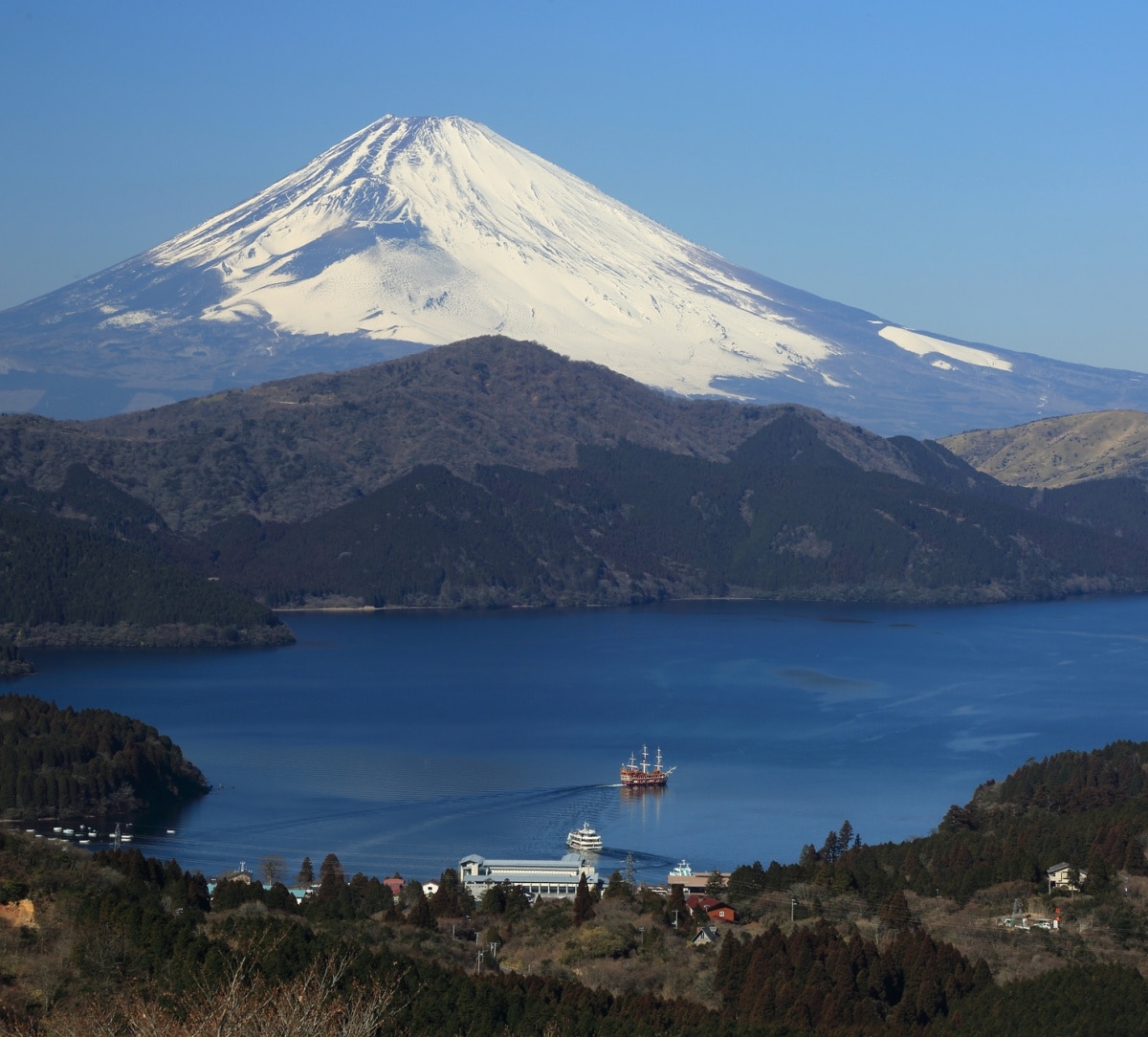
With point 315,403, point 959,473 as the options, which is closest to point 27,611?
point 315,403

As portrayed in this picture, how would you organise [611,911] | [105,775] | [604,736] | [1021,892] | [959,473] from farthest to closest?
[959,473], [604,736], [105,775], [1021,892], [611,911]

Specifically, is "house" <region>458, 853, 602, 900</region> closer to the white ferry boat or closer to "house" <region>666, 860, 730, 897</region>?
"house" <region>666, 860, 730, 897</region>

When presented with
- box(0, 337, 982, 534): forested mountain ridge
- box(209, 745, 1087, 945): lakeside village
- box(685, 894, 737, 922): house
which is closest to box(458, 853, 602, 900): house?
box(209, 745, 1087, 945): lakeside village

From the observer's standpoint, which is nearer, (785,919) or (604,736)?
(785,919)

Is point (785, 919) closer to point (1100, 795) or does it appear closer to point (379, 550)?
point (1100, 795)

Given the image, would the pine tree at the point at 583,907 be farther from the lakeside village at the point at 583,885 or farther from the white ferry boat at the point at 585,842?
the white ferry boat at the point at 585,842

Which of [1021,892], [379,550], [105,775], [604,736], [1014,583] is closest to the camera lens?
[1021,892]
